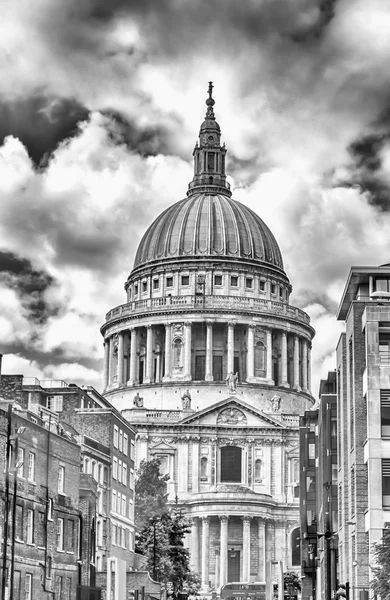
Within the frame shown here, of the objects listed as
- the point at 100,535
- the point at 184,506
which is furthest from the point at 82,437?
the point at 184,506

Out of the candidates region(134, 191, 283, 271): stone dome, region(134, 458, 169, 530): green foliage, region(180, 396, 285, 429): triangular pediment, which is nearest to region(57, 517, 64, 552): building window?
region(134, 458, 169, 530): green foliage

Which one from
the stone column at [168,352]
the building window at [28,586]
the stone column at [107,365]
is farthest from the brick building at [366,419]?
the stone column at [107,365]

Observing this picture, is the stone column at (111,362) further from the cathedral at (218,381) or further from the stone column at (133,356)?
the stone column at (133,356)

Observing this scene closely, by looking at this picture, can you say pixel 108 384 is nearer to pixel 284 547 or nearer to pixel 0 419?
pixel 284 547

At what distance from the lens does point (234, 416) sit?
176m

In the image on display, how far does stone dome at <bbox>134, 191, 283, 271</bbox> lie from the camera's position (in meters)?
195

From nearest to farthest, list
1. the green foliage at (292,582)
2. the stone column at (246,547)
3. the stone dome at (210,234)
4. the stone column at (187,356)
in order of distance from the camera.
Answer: the green foliage at (292,582) < the stone column at (246,547) < the stone column at (187,356) < the stone dome at (210,234)

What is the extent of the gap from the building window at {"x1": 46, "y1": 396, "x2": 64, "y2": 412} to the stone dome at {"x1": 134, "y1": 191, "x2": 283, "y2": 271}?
94531 millimetres

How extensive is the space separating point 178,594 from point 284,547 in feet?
171

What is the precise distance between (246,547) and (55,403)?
70821 mm

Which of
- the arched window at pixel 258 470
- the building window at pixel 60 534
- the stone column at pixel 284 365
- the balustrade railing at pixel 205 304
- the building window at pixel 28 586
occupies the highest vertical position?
the balustrade railing at pixel 205 304

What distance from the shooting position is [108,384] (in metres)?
196

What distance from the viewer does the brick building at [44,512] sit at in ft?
226

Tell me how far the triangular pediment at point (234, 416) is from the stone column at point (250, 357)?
36.0 ft
